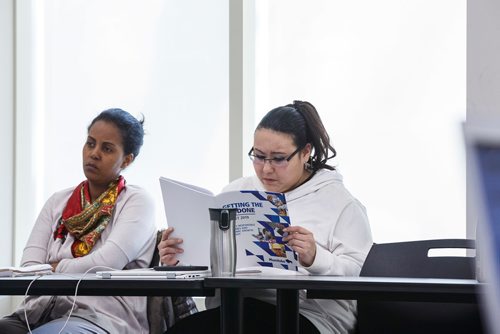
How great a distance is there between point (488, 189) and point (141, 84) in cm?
399

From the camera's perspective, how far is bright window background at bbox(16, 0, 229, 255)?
4398 mm

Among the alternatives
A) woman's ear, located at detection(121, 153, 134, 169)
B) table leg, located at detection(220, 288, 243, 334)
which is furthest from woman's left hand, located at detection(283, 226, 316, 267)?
woman's ear, located at detection(121, 153, 134, 169)

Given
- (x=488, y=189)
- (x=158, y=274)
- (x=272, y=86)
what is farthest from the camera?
(x=272, y=86)

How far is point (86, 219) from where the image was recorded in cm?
305

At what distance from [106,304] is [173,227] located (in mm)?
414

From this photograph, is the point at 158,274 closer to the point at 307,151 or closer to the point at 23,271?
the point at 23,271

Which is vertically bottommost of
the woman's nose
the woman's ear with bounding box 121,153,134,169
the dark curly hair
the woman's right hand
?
the woman's right hand

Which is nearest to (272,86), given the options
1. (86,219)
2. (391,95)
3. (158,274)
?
(391,95)

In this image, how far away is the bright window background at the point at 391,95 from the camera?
386 cm

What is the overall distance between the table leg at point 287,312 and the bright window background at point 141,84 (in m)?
2.09

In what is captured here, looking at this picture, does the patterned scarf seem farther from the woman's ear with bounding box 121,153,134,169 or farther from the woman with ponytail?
the woman's ear with bounding box 121,153,134,169

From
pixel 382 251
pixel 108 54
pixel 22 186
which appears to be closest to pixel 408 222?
pixel 382 251

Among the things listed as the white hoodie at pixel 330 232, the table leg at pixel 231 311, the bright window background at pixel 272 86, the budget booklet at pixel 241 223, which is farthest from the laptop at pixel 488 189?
the bright window background at pixel 272 86

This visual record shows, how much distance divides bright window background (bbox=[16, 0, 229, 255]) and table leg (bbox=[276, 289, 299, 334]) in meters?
2.09
